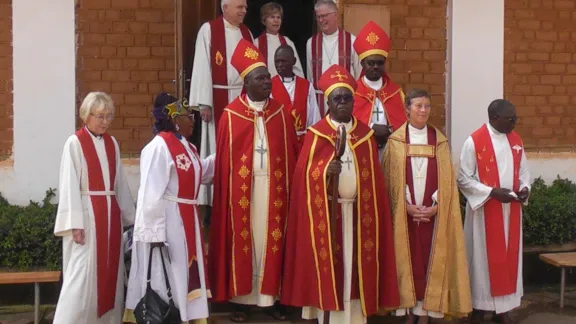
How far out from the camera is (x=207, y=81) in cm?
680

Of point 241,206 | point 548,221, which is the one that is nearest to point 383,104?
point 241,206

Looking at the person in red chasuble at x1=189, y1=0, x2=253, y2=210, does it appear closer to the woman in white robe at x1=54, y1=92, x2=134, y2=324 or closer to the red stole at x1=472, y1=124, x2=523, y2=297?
the woman in white robe at x1=54, y1=92, x2=134, y2=324

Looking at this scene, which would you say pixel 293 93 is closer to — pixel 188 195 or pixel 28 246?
pixel 188 195

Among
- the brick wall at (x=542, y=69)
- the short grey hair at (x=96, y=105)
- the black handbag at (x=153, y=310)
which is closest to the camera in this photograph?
the black handbag at (x=153, y=310)

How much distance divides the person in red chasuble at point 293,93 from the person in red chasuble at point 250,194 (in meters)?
0.53

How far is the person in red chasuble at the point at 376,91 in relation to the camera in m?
6.23

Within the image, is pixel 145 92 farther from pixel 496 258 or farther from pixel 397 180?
pixel 496 258

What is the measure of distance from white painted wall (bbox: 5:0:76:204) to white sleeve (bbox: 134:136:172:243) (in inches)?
90.7

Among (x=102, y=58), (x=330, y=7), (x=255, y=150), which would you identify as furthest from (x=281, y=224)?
(x=102, y=58)

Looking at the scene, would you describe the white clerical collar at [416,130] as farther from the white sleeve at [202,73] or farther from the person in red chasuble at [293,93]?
the white sleeve at [202,73]

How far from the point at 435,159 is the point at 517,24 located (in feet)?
9.52

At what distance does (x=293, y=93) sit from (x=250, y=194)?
44.8 inches

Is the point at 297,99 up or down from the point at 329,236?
up

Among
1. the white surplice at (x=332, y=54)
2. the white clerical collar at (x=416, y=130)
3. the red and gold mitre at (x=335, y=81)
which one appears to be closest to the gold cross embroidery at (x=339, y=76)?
the red and gold mitre at (x=335, y=81)
